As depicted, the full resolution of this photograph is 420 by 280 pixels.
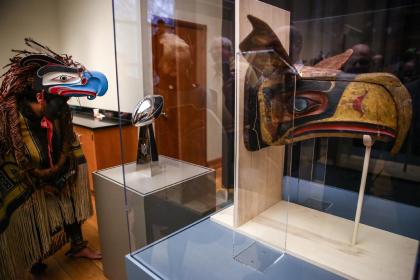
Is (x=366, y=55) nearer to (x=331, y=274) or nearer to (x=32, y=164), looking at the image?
(x=331, y=274)

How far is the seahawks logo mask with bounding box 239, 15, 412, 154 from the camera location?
680 mm

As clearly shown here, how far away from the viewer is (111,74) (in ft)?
8.47

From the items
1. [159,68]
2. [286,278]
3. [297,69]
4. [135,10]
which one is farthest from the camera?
[159,68]

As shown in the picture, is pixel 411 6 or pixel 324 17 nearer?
pixel 411 6

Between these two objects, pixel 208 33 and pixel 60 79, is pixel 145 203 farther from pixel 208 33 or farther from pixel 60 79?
pixel 208 33

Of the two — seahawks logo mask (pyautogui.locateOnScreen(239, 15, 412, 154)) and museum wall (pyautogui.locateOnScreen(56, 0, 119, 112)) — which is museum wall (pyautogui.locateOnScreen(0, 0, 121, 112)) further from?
seahawks logo mask (pyautogui.locateOnScreen(239, 15, 412, 154))

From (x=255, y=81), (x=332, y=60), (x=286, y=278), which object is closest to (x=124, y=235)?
(x=286, y=278)

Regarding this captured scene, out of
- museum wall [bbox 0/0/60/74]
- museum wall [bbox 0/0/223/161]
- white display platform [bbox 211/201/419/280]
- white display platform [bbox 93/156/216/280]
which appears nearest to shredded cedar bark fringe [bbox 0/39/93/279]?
white display platform [bbox 93/156/216/280]

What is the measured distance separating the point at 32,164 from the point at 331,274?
4.10 feet

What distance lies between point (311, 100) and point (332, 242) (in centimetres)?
42

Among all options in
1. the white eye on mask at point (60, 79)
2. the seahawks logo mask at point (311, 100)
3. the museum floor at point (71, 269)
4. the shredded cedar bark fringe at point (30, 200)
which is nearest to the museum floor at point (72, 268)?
the museum floor at point (71, 269)

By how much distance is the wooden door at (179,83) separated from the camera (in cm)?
147

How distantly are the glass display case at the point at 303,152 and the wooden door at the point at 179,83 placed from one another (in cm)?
13

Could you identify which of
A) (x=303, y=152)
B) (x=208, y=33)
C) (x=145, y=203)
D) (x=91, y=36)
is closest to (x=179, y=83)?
(x=208, y=33)
